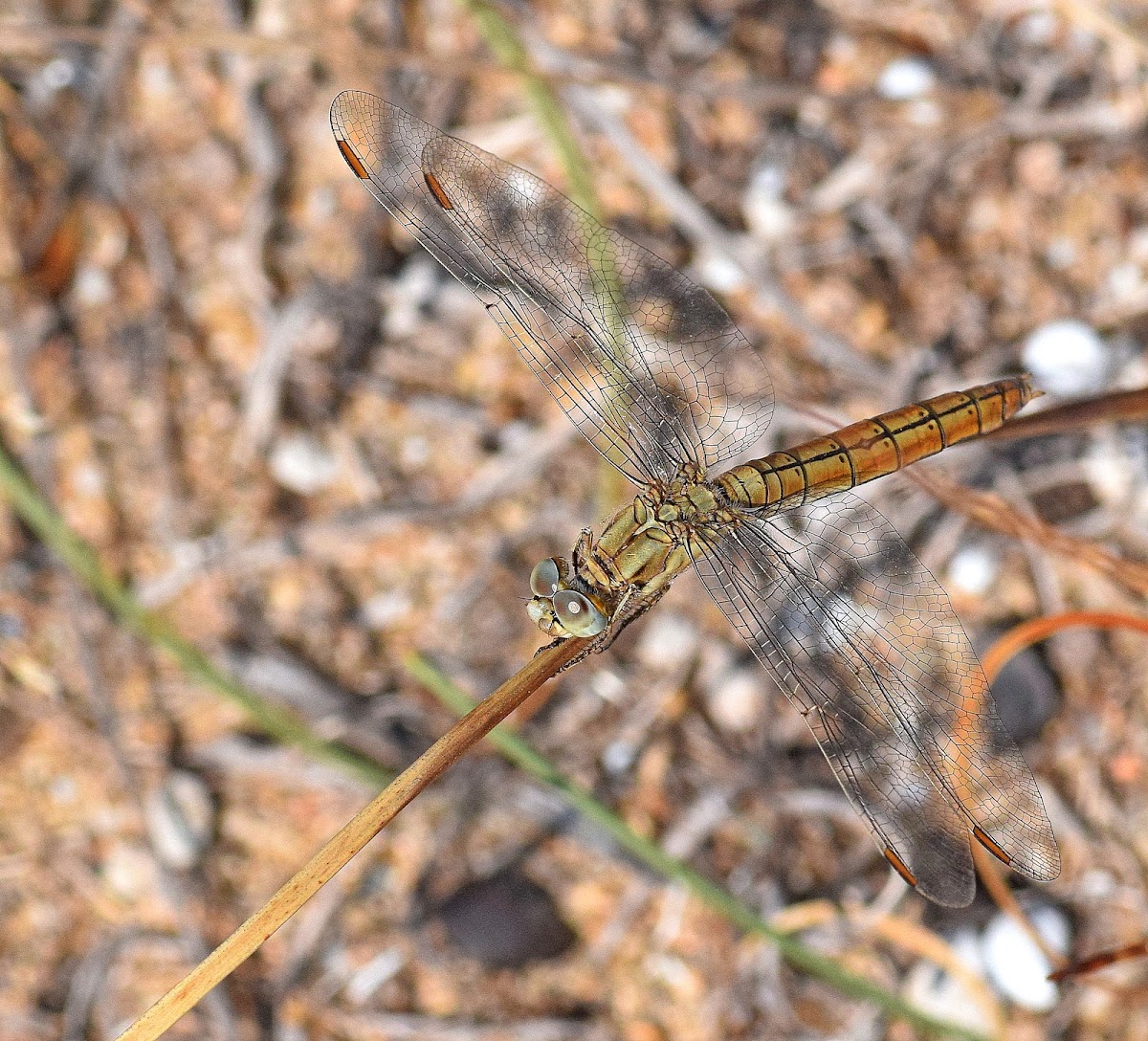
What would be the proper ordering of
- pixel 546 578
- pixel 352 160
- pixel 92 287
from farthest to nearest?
pixel 92 287
pixel 352 160
pixel 546 578

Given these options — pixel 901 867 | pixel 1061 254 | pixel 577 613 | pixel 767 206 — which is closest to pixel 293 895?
pixel 577 613

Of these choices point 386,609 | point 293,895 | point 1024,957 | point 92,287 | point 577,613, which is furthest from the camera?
point 92,287

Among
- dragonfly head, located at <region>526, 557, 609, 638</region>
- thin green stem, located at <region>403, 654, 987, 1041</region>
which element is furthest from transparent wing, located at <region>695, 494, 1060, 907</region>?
thin green stem, located at <region>403, 654, 987, 1041</region>

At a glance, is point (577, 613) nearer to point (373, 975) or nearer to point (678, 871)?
point (678, 871)

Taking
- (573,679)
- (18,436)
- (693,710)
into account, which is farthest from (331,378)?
(693,710)

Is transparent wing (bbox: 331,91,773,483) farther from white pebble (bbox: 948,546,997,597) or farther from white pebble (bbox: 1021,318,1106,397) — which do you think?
white pebble (bbox: 1021,318,1106,397)

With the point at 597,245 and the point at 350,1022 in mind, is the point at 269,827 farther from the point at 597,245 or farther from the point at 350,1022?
the point at 597,245
